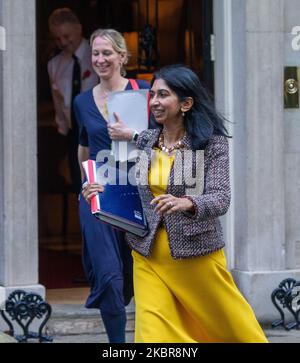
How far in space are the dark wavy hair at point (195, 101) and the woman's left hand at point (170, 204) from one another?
50cm

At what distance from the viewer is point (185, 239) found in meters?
5.77

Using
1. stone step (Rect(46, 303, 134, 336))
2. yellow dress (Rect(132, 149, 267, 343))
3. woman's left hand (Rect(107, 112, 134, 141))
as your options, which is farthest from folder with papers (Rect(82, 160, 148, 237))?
stone step (Rect(46, 303, 134, 336))

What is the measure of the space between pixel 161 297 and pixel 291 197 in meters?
3.89

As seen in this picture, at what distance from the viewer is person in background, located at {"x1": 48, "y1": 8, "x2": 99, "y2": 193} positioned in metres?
10.8

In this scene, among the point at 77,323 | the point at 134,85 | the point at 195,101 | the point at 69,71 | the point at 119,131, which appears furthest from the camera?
the point at 69,71

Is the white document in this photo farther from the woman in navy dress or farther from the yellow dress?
the yellow dress

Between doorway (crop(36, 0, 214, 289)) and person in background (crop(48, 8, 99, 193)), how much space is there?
0.58 meters

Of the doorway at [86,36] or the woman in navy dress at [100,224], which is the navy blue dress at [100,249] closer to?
the woman in navy dress at [100,224]

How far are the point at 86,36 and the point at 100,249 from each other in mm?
5190

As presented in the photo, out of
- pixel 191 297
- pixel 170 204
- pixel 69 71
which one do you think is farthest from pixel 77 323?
pixel 170 204

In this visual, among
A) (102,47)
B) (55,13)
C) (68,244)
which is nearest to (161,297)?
(102,47)

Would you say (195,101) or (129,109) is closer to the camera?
(195,101)

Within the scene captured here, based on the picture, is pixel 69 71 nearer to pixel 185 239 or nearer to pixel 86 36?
pixel 86 36

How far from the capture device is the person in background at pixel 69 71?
1080 centimetres
